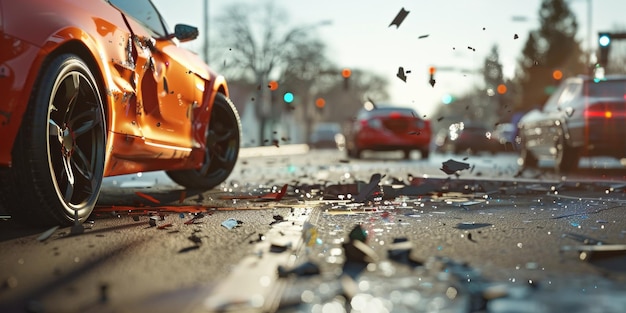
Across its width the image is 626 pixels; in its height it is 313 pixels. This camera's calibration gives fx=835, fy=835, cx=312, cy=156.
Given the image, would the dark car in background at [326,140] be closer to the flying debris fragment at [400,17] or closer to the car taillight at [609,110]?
the car taillight at [609,110]

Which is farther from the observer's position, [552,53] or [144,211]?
[552,53]

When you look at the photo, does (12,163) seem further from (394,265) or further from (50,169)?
(394,265)

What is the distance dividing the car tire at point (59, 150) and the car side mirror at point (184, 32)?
5.18 ft

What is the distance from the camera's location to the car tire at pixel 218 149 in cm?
777

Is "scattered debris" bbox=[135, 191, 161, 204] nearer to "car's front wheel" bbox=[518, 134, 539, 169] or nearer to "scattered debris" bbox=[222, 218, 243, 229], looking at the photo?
"scattered debris" bbox=[222, 218, 243, 229]

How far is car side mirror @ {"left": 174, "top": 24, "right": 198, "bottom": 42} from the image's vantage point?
21.0 ft

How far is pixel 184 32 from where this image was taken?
6.43 meters

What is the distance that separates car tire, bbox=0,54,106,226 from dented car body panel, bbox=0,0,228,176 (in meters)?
0.10

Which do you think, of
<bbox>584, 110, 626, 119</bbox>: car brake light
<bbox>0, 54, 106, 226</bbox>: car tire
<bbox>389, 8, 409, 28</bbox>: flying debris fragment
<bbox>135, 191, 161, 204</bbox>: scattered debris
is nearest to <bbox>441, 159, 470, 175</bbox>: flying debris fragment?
<bbox>389, 8, 409, 28</bbox>: flying debris fragment

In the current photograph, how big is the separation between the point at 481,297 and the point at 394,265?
68 centimetres

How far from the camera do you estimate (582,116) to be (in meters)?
11.7

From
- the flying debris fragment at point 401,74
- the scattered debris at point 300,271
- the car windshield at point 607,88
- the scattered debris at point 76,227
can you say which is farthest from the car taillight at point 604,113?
the scattered debris at point 300,271

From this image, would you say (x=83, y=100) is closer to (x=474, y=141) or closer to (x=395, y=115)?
(x=395, y=115)

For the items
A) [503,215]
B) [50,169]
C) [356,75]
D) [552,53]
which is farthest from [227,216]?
[356,75]
